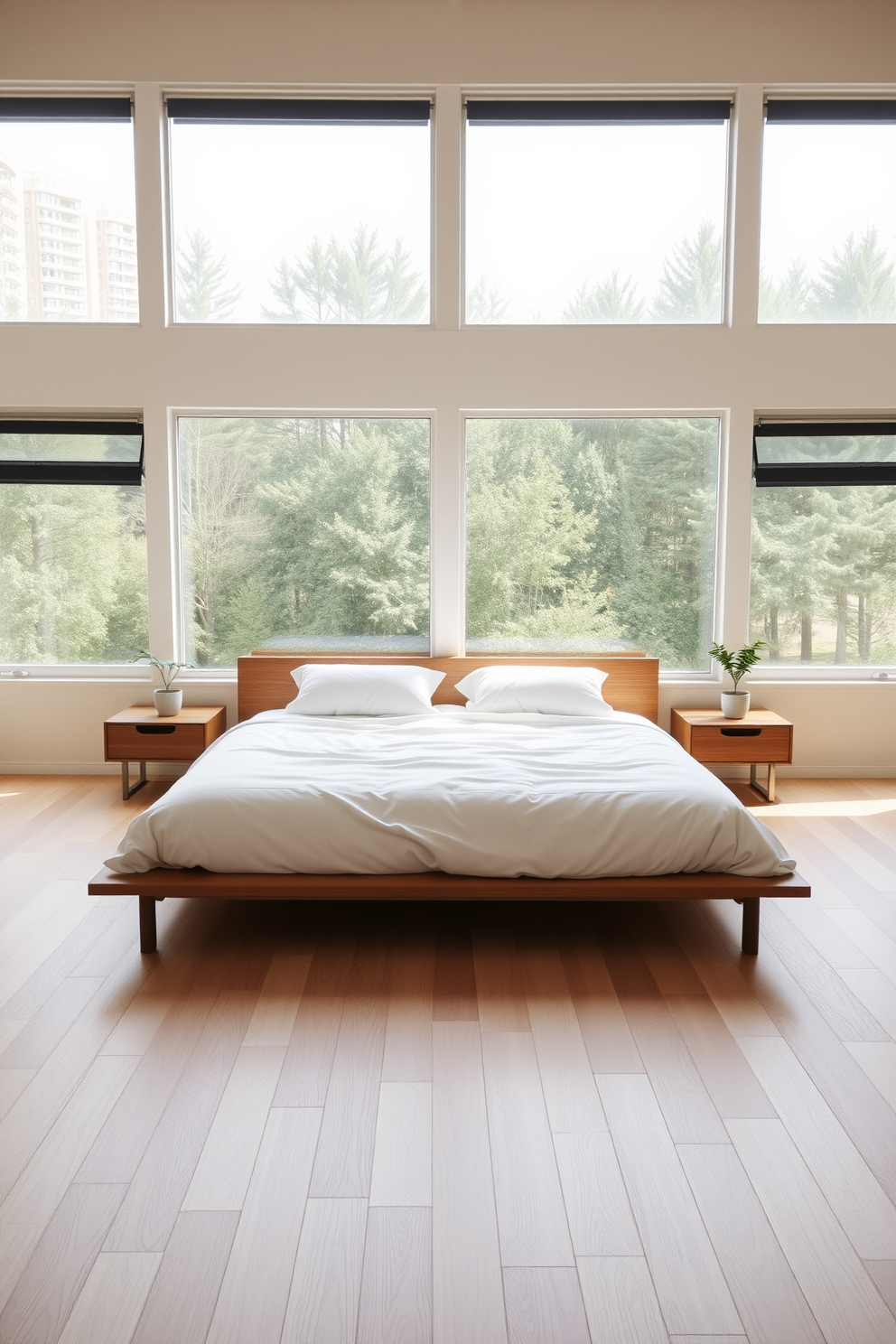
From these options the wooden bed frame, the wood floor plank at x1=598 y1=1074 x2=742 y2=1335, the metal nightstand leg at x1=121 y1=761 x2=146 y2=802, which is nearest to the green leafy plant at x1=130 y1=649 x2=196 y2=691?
the metal nightstand leg at x1=121 y1=761 x2=146 y2=802

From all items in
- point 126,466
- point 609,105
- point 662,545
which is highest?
point 609,105

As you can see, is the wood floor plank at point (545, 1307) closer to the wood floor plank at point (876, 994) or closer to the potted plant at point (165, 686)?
the wood floor plank at point (876, 994)

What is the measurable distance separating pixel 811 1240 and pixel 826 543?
161 inches

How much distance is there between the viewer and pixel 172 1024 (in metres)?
2.70

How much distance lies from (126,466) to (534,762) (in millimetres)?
2889

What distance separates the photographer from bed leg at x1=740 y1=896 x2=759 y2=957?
314 cm

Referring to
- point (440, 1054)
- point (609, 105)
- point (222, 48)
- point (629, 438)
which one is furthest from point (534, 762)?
point (222, 48)

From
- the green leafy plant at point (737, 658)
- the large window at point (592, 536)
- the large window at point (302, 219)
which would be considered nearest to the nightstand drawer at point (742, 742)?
the green leafy plant at point (737, 658)

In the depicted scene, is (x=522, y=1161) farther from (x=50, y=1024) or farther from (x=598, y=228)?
(x=598, y=228)

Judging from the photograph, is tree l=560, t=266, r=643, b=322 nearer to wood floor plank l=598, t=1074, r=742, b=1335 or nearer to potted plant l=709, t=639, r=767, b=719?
potted plant l=709, t=639, r=767, b=719

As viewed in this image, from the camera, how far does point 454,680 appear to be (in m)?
5.19

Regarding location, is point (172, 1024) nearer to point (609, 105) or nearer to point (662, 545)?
point (662, 545)

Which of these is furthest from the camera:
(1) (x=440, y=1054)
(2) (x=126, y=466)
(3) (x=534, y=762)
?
(2) (x=126, y=466)

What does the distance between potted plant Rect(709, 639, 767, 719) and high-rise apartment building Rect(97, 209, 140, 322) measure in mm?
3444
